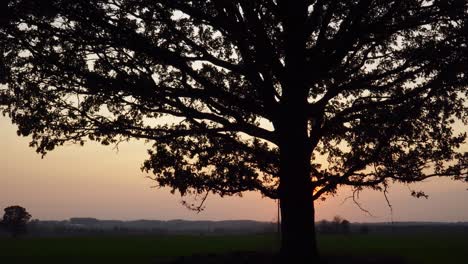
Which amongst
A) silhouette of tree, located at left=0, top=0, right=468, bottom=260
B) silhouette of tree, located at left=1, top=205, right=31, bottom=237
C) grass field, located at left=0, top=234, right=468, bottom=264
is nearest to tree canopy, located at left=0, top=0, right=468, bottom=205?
silhouette of tree, located at left=0, top=0, right=468, bottom=260

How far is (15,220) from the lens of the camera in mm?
131750

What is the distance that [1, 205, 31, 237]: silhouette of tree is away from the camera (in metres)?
131

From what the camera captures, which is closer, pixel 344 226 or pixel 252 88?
pixel 252 88

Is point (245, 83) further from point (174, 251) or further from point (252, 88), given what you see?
point (174, 251)

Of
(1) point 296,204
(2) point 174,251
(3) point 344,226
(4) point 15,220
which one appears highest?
(4) point 15,220

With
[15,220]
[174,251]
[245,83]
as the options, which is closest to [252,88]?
[245,83]

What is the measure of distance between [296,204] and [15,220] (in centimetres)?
13162

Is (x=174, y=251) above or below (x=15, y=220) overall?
below

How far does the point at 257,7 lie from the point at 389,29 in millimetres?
3581

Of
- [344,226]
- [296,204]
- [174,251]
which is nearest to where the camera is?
[296,204]

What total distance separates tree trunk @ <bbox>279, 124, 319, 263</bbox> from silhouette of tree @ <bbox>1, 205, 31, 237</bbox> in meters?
130

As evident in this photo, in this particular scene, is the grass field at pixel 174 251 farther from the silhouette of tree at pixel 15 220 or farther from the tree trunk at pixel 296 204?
the silhouette of tree at pixel 15 220

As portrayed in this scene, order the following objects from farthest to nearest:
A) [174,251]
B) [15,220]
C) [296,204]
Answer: [15,220] < [174,251] < [296,204]

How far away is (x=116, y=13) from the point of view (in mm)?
13883
